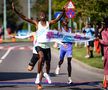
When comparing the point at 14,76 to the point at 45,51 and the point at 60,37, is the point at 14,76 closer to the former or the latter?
the point at 60,37

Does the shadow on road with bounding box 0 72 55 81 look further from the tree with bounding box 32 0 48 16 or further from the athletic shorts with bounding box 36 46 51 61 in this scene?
the tree with bounding box 32 0 48 16

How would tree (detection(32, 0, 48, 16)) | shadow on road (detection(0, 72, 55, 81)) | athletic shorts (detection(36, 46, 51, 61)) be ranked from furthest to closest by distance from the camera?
tree (detection(32, 0, 48, 16)), shadow on road (detection(0, 72, 55, 81)), athletic shorts (detection(36, 46, 51, 61))

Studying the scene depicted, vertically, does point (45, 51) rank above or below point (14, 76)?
above

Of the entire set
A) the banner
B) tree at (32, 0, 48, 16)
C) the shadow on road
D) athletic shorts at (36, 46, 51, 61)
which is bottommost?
the shadow on road

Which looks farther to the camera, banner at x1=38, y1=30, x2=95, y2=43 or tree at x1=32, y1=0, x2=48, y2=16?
tree at x1=32, y1=0, x2=48, y2=16

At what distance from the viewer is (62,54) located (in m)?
16.1

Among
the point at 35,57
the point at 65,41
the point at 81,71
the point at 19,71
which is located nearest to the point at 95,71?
the point at 81,71

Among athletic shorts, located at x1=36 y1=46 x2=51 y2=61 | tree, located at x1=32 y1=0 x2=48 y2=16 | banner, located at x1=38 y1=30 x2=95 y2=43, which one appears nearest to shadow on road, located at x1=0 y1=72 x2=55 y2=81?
banner, located at x1=38 y1=30 x2=95 y2=43

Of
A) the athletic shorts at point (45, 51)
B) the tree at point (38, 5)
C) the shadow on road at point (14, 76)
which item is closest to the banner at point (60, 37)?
the athletic shorts at point (45, 51)

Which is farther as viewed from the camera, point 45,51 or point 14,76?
point 14,76

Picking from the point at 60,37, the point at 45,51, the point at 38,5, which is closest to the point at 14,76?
the point at 60,37

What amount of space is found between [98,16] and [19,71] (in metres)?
6.68

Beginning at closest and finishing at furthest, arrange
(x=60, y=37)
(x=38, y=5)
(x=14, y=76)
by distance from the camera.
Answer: (x=60, y=37), (x=14, y=76), (x=38, y=5)

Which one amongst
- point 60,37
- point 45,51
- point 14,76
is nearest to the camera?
point 45,51
